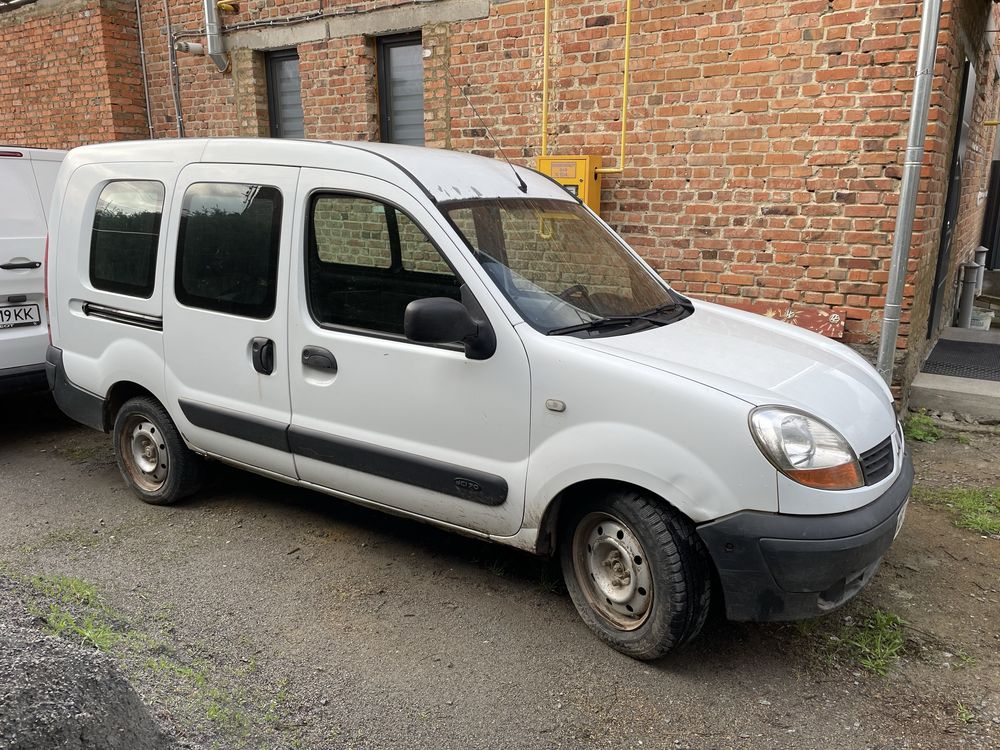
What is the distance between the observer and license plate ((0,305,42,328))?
213 inches

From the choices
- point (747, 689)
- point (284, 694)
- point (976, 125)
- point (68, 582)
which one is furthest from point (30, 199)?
point (976, 125)

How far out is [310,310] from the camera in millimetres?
3693

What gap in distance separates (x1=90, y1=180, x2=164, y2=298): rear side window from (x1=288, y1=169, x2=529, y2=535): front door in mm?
1149

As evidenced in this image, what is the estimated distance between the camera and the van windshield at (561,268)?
Result: 10.9ft

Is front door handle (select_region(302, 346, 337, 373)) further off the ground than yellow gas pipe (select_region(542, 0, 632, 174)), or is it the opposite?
yellow gas pipe (select_region(542, 0, 632, 174))

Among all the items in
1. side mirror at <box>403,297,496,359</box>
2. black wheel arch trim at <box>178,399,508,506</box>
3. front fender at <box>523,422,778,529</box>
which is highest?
side mirror at <box>403,297,496,359</box>

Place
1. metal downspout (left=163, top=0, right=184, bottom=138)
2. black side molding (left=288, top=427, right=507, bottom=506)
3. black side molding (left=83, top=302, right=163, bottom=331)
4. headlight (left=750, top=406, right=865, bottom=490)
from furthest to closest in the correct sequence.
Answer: metal downspout (left=163, top=0, right=184, bottom=138), black side molding (left=83, top=302, right=163, bottom=331), black side molding (left=288, top=427, right=507, bottom=506), headlight (left=750, top=406, right=865, bottom=490)

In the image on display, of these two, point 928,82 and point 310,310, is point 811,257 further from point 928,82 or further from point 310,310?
point 310,310

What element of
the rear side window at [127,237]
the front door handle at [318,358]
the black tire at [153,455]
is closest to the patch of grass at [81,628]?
the black tire at [153,455]

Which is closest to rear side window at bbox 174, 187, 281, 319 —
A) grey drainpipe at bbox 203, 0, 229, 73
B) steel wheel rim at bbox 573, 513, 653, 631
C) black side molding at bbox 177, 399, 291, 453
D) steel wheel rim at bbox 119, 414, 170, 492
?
black side molding at bbox 177, 399, 291, 453

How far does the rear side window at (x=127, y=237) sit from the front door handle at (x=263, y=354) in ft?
2.94

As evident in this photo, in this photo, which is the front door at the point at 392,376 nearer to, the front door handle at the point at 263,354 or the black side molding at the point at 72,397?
the front door handle at the point at 263,354

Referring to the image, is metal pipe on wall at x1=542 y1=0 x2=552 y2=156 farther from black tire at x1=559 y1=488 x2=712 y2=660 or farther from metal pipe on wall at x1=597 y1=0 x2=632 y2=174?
black tire at x1=559 y1=488 x2=712 y2=660

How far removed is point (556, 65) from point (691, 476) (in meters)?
5.00
